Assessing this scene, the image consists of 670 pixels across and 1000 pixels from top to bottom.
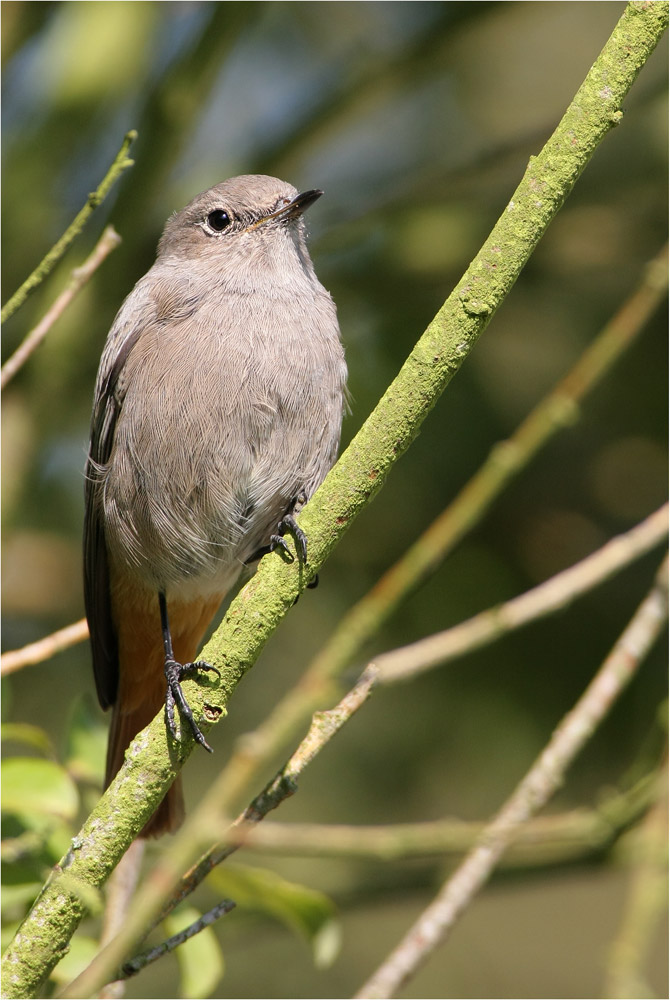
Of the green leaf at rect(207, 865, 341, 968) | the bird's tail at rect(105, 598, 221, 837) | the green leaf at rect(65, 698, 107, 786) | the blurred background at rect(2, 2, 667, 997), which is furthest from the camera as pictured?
the blurred background at rect(2, 2, 667, 997)

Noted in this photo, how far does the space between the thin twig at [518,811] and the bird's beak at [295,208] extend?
5.88 feet

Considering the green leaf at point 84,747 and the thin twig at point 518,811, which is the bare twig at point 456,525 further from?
the green leaf at point 84,747

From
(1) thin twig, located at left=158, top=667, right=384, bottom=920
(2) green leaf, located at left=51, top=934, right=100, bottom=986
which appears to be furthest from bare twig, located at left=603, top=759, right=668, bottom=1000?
(2) green leaf, located at left=51, top=934, right=100, bottom=986

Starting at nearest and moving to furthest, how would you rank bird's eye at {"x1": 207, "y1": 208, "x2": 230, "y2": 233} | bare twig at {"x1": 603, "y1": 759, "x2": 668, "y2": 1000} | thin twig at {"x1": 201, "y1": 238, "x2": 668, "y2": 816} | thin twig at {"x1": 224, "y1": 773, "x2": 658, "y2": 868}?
thin twig at {"x1": 201, "y1": 238, "x2": 668, "y2": 816} → thin twig at {"x1": 224, "y1": 773, "x2": 658, "y2": 868} → bare twig at {"x1": 603, "y1": 759, "x2": 668, "y2": 1000} → bird's eye at {"x1": 207, "y1": 208, "x2": 230, "y2": 233}

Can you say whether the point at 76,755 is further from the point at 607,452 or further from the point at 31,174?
the point at 607,452

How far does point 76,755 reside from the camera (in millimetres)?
3021

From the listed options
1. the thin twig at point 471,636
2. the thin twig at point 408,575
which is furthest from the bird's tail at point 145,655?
the thin twig at point 408,575

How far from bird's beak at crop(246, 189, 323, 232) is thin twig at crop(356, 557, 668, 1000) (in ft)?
5.88

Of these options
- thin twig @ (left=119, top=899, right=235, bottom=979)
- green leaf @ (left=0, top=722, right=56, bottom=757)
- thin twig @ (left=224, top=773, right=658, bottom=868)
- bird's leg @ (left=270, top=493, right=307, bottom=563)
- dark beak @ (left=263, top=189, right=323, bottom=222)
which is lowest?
thin twig @ (left=119, top=899, right=235, bottom=979)

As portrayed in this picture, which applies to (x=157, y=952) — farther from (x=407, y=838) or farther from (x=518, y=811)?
(x=518, y=811)

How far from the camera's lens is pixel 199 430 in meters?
3.45

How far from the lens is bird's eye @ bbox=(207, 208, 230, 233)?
13.0 feet

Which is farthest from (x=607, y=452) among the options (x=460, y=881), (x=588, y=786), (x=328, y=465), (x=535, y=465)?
(x=460, y=881)

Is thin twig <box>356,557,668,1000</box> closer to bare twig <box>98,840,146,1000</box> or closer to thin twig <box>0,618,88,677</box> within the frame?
bare twig <box>98,840,146,1000</box>
